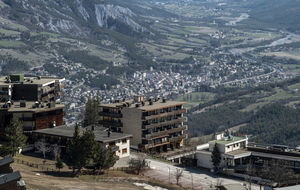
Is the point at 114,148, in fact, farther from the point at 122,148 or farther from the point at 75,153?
the point at 75,153

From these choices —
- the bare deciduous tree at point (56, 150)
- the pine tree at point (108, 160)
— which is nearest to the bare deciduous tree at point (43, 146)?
the bare deciduous tree at point (56, 150)

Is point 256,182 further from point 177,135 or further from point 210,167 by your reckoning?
point 177,135

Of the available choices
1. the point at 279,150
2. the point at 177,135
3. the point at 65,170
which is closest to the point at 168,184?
the point at 65,170

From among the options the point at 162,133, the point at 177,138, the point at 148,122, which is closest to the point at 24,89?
the point at 148,122

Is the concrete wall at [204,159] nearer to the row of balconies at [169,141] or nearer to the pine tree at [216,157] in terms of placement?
the pine tree at [216,157]

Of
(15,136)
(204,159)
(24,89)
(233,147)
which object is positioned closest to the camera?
(15,136)

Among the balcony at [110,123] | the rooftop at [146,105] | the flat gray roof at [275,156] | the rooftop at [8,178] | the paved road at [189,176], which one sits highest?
the rooftop at [146,105]
